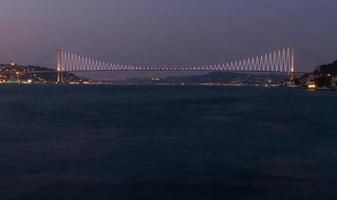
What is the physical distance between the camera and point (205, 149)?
10.8 meters

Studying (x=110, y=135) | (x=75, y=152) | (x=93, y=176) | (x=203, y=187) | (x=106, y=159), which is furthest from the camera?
(x=110, y=135)

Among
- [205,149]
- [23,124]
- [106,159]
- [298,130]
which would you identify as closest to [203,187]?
[106,159]

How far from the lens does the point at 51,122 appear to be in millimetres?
17422

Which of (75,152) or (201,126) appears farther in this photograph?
(201,126)

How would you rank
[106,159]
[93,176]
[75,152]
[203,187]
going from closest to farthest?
[203,187] → [93,176] → [106,159] → [75,152]

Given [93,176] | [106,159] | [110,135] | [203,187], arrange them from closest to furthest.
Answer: [203,187]
[93,176]
[106,159]
[110,135]

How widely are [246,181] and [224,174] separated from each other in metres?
0.59

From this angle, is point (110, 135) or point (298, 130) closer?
point (110, 135)

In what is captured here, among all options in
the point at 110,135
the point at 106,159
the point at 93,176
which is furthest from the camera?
the point at 110,135

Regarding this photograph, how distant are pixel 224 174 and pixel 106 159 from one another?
2.17m

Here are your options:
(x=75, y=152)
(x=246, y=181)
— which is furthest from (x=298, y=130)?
(x=246, y=181)

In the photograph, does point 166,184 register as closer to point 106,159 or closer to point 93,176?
point 93,176

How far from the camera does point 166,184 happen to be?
24.2ft

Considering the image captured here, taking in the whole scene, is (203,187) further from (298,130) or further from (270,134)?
(298,130)
